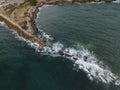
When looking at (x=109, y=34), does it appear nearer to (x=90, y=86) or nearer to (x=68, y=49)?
(x=68, y=49)

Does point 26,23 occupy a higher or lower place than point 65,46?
higher

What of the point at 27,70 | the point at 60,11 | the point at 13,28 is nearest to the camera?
the point at 27,70

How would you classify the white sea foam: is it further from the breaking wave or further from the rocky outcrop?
the rocky outcrop

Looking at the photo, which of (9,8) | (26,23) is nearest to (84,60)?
(26,23)

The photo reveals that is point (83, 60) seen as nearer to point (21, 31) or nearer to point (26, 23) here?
point (21, 31)

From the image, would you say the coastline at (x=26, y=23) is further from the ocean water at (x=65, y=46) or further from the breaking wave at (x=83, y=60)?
the ocean water at (x=65, y=46)

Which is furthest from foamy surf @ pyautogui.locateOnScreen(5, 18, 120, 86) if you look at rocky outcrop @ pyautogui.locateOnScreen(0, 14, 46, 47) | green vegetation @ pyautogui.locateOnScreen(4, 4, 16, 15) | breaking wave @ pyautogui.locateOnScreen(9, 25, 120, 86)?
green vegetation @ pyautogui.locateOnScreen(4, 4, 16, 15)

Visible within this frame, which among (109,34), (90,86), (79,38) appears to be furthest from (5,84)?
(109,34)

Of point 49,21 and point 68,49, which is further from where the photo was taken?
point 49,21
